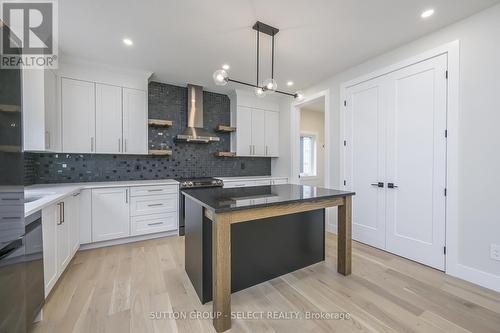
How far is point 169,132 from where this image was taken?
3.95 metres

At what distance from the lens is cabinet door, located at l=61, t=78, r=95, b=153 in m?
2.94

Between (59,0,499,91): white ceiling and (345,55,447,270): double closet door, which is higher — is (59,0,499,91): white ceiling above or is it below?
above

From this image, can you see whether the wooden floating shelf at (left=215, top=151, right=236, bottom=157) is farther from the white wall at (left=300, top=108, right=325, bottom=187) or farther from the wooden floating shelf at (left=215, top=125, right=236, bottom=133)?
the white wall at (left=300, top=108, right=325, bottom=187)

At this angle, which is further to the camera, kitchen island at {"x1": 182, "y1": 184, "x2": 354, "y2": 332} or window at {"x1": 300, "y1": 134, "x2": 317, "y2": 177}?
window at {"x1": 300, "y1": 134, "x2": 317, "y2": 177}

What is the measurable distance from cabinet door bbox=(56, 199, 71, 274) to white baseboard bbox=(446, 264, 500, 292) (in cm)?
406

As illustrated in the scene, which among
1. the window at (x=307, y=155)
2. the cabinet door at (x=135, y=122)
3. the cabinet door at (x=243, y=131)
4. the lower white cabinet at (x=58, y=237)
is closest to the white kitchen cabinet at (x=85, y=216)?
the lower white cabinet at (x=58, y=237)

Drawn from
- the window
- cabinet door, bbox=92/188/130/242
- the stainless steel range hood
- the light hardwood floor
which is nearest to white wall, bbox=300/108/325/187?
the window

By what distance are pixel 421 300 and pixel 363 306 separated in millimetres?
554

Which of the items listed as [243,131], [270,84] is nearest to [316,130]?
[243,131]

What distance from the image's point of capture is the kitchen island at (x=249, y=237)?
1.51 m

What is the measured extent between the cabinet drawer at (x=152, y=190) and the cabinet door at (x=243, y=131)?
1.51 m

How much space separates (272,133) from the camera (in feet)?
15.4

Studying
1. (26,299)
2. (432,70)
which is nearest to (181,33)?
(26,299)

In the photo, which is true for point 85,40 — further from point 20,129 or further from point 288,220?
point 288,220
